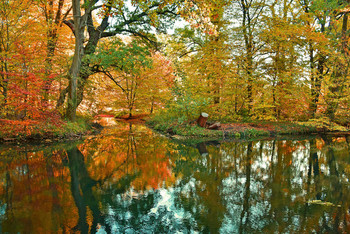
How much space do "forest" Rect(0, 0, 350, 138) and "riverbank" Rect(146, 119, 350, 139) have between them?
464 mm

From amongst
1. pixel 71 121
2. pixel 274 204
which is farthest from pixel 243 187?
pixel 71 121

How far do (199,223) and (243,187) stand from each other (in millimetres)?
1681

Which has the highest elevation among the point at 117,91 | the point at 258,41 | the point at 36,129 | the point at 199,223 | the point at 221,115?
the point at 258,41

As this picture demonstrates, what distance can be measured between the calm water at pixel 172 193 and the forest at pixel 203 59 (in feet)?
12.9

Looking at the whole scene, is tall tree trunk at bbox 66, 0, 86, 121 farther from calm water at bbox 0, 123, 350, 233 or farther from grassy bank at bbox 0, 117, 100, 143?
calm water at bbox 0, 123, 350, 233

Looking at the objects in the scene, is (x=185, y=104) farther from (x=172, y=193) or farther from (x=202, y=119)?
(x=172, y=193)

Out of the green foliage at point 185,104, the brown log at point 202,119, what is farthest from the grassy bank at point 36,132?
the brown log at point 202,119

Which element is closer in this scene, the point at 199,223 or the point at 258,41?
the point at 199,223

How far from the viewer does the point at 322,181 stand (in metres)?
4.80

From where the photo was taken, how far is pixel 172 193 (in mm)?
4031

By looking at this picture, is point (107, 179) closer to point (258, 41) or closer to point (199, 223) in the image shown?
point (199, 223)

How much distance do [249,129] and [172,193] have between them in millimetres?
8990

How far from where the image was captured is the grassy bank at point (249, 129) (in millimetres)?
11422

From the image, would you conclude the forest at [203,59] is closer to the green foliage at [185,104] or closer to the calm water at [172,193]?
the green foliage at [185,104]
